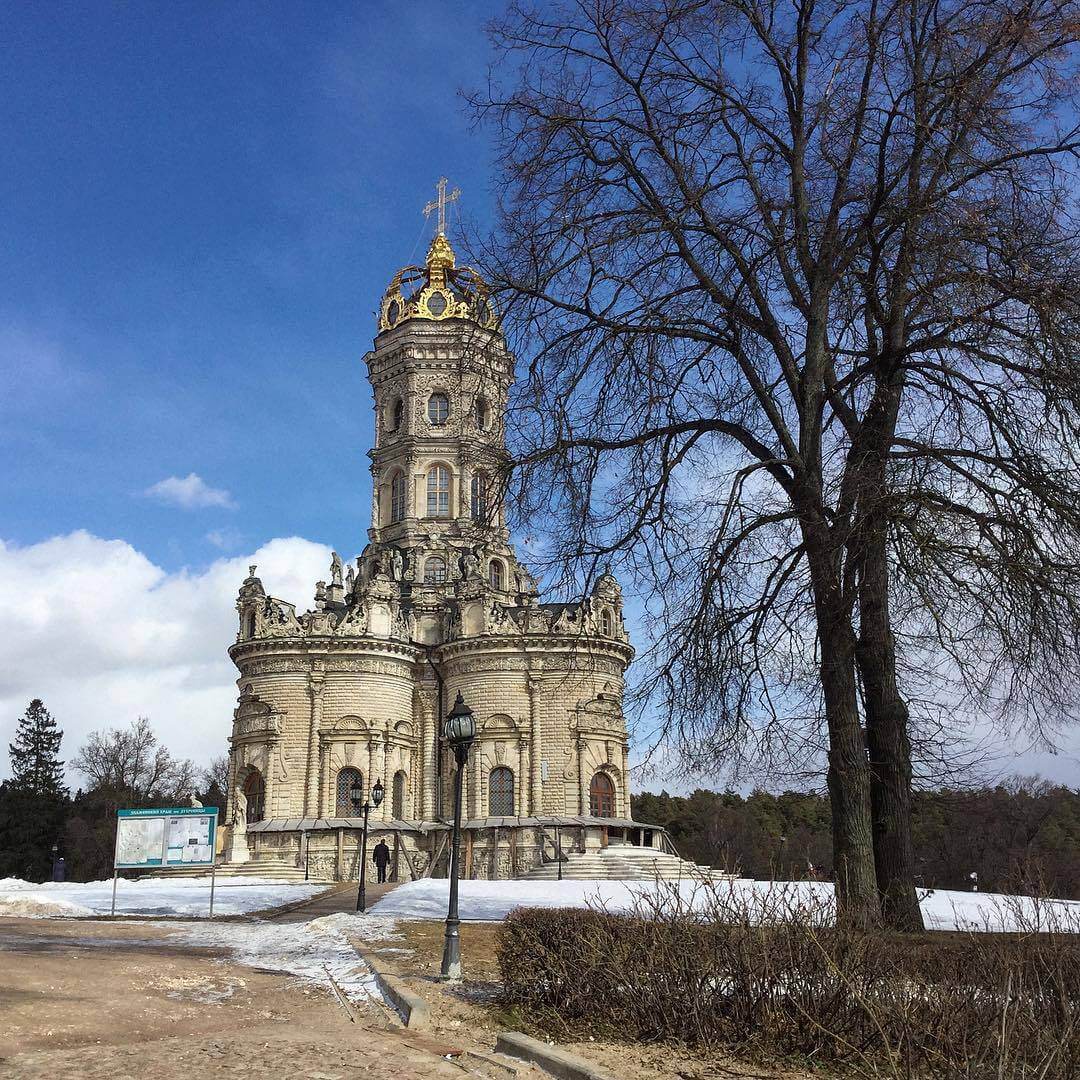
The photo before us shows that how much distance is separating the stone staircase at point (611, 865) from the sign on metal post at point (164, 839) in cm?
1973

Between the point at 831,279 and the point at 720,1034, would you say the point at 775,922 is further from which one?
the point at 831,279

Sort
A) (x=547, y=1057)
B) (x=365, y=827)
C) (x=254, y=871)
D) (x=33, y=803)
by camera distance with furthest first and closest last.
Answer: (x=33, y=803) → (x=254, y=871) → (x=365, y=827) → (x=547, y=1057)

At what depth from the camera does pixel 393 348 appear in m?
62.1

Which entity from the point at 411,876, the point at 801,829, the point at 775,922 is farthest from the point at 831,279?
the point at 801,829

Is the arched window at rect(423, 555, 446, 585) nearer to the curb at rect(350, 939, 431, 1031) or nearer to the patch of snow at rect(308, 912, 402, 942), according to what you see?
the patch of snow at rect(308, 912, 402, 942)

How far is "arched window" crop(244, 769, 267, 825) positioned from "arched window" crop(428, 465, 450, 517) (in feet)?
54.5

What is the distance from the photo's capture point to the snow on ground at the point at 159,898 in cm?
2498

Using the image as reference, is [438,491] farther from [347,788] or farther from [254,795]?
[254,795]

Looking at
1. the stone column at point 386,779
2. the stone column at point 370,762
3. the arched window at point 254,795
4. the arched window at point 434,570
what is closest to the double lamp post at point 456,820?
the stone column at point 370,762

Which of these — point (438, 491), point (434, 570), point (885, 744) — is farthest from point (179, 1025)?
point (438, 491)

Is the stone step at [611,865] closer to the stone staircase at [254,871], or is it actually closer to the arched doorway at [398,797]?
the arched doorway at [398,797]

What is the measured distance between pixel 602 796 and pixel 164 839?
2818 centimetres

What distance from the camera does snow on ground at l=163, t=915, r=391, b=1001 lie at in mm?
13570

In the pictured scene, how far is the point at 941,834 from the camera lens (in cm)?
4944
